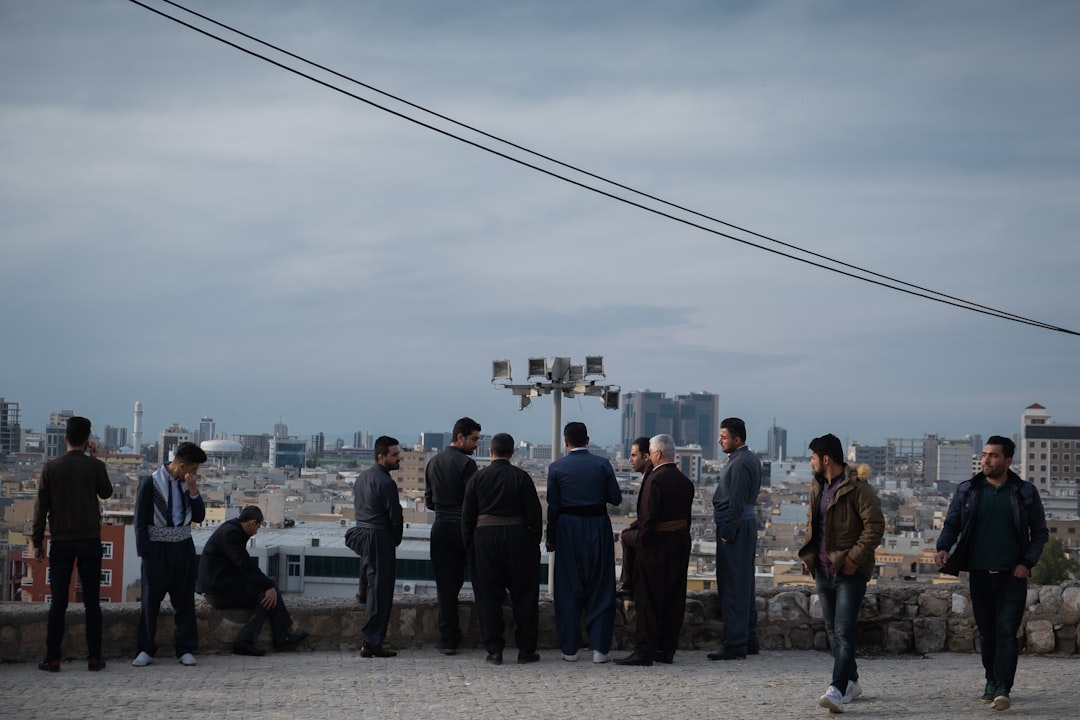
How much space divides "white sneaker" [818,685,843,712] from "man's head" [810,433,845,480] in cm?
120

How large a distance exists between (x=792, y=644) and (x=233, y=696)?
430 centimetres

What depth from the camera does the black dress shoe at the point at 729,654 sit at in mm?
A: 8469

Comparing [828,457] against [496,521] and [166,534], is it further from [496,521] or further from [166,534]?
[166,534]

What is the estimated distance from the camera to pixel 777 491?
12281 cm

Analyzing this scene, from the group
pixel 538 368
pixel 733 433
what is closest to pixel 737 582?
pixel 733 433

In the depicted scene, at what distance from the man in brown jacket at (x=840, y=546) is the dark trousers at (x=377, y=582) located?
301 cm

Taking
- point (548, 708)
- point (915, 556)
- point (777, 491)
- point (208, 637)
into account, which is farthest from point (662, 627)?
point (777, 491)

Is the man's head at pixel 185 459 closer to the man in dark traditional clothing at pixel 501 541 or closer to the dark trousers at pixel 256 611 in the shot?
the dark trousers at pixel 256 611

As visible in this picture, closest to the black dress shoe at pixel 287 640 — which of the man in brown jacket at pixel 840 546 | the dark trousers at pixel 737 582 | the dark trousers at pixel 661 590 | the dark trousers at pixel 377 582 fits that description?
the dark trousers at pixel 377 582

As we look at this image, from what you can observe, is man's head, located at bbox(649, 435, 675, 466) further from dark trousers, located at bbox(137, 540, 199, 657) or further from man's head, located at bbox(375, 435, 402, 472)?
dark trousers, located at bbox(137, 540, 199, 657)

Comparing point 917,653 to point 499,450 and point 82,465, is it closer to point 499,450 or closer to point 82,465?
point 499,450

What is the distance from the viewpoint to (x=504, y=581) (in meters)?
8.30

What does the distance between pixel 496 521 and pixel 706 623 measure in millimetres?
1907

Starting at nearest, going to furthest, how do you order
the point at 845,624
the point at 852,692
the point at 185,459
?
the point at 845,624 < the point at 852,692 < the point at 185,459
